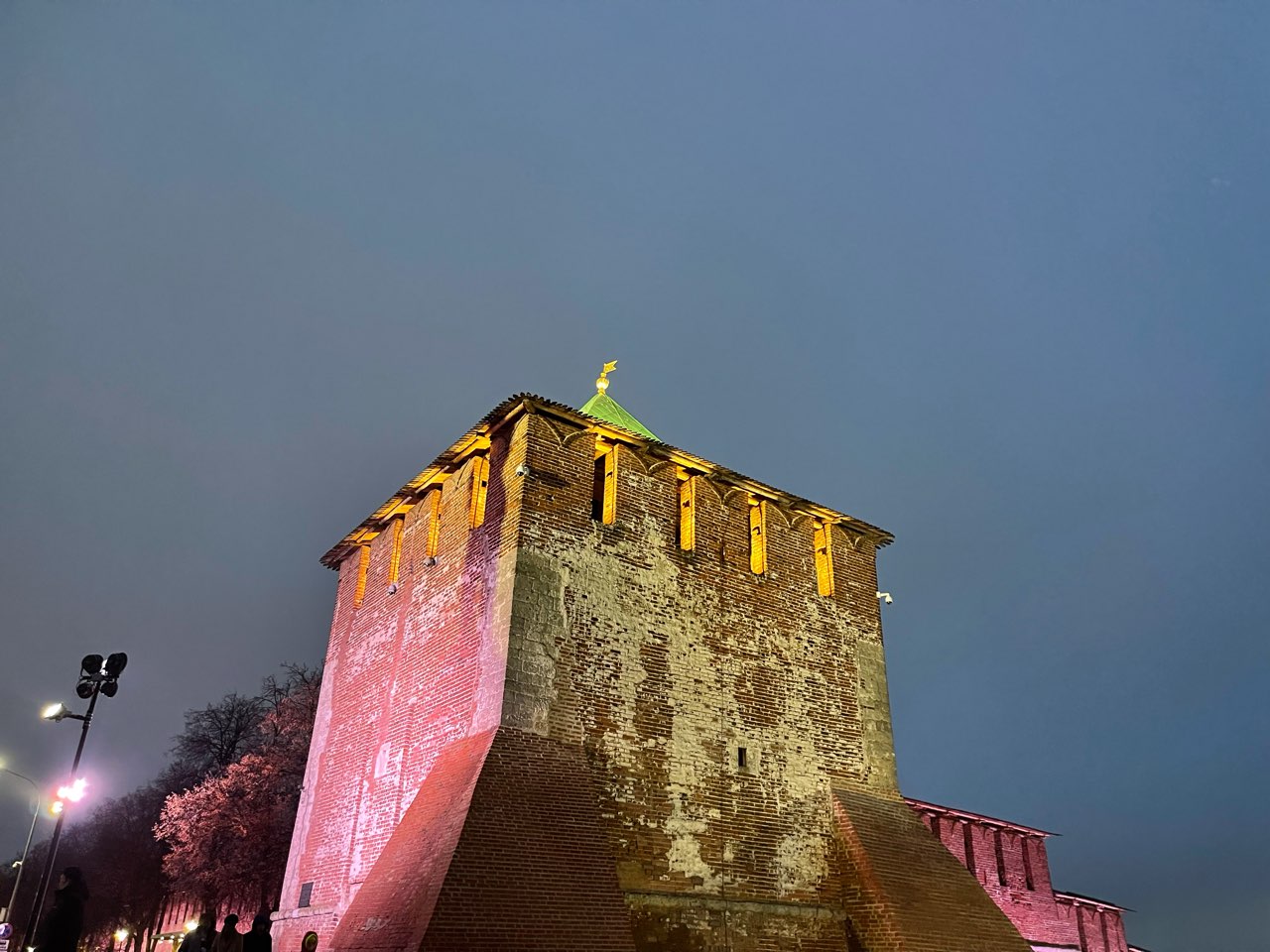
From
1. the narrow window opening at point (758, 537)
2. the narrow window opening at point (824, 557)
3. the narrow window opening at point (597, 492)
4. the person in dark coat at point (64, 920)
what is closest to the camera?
the person in dark coat at point (64, 920)

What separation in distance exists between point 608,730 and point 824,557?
230 inches

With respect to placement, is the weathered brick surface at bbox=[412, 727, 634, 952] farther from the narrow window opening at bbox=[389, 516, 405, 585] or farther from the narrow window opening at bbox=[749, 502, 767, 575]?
the narrow window opening at bbox=[389, 516, 405, 585]

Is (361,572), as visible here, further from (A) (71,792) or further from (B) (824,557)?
(B) (824,557)

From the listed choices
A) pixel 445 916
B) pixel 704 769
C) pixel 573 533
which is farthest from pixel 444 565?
pixel 445 916

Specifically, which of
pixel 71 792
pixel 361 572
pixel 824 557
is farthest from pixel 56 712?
pixel 824 557

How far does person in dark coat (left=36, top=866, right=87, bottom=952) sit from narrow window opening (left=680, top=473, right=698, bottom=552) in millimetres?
8728

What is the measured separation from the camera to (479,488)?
1383cm

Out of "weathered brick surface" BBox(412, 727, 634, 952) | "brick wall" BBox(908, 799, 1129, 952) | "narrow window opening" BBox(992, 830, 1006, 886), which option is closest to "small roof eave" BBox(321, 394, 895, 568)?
"weathered brick surface" BBox(412, 727, 634, 952)

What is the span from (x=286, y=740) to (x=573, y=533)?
682 inches

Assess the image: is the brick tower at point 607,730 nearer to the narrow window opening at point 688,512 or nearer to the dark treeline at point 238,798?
Answer: the narrow window opening at point 688,512

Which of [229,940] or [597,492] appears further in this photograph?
[597,492]

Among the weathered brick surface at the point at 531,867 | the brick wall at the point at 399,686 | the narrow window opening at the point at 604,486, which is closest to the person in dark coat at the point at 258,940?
the brick wall at the point at 399,686

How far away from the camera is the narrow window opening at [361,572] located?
54.5ft

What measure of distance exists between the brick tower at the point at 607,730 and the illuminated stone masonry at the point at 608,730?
0.13 feet
